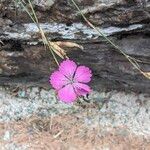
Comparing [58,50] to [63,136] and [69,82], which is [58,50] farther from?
[63,136]

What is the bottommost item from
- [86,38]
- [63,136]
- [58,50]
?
[63,136]

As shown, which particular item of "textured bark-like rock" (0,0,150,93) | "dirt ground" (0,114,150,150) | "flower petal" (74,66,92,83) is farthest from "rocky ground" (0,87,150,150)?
"flower petal" (74,66,92,83)

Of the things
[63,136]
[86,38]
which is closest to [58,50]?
[86,38]

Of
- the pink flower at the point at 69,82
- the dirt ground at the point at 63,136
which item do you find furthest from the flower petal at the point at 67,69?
the dirt ground at the point at 63,136

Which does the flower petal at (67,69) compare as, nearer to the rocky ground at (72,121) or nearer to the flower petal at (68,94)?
the flower petal at (68,94)

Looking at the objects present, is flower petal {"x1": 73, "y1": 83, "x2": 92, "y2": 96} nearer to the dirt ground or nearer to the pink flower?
the pink flower

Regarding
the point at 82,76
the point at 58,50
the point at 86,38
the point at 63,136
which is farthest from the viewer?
the point at 63,136

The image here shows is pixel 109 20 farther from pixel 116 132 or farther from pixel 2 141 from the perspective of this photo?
pixel 2 141
